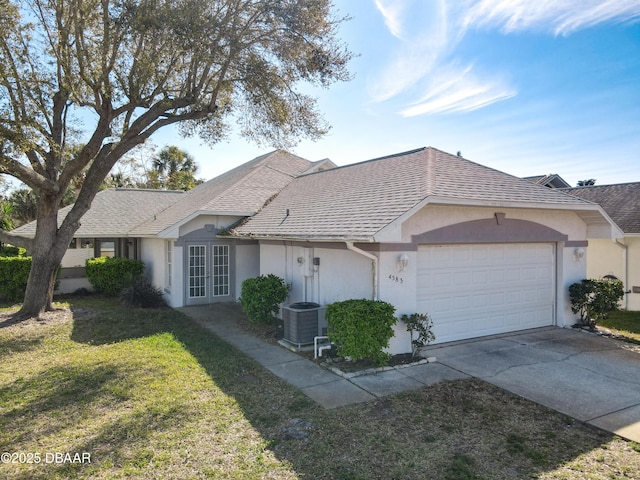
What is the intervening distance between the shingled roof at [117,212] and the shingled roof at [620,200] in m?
19.1

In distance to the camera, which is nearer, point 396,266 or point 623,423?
point 623,423

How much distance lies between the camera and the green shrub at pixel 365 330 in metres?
7.34

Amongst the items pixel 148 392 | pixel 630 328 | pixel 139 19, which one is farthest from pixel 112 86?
pixel 630 328

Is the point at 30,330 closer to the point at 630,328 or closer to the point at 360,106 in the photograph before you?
the point at 360,106

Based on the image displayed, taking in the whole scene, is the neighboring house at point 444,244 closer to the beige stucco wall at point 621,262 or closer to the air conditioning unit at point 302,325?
the air conditioning unit at point 302,325

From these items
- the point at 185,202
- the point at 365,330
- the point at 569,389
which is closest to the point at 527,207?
the point at 569,389

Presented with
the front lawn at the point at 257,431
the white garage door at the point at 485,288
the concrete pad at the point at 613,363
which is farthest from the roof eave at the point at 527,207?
the concrete pad at the point at 613,363

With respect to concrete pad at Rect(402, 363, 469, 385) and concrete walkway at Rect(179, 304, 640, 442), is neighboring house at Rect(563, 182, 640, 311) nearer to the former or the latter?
concrete walkway at Rect(179, 304, 640, 442)

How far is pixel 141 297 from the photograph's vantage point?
14.3 m

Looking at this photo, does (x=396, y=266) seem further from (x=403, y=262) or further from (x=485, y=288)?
(x=485, y=288)

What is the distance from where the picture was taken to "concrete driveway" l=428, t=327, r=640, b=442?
5.81 meters

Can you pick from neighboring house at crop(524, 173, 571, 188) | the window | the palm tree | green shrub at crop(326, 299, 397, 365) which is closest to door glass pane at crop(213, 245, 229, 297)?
the window

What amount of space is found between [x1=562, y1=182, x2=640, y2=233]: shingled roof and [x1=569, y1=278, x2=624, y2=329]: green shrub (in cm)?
A: 469

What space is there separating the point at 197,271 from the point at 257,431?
10.2 m
